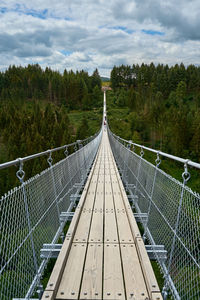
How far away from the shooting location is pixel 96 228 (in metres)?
3.42

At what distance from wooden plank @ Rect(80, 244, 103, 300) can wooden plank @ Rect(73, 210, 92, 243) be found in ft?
0.68

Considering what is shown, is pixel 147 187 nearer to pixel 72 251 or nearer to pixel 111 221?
pixel 111 221

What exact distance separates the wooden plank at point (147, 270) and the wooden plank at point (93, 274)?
45 cm

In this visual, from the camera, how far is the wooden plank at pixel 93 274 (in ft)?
6.91

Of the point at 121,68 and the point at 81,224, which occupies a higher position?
the point at 121,68

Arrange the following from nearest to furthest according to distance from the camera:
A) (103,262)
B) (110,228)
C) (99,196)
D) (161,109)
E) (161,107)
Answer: (103,262) < (110,228) < (99,196) < (161,109) < (161,107)

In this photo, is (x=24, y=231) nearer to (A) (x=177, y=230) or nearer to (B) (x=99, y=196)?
(A) (x=177, y=230)

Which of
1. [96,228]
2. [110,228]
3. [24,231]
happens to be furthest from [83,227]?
[24,231]

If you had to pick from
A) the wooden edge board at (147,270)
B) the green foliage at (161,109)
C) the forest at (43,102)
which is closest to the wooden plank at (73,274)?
the wooden edge board at (147,270)

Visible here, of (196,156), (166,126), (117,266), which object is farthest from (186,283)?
(166,126)

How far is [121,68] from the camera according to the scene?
98375 mm

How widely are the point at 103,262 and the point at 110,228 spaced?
2.79ft

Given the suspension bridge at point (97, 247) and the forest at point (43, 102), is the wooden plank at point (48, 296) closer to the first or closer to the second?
the suspension bridge at point (97, 247)

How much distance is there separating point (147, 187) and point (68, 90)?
8114cm
